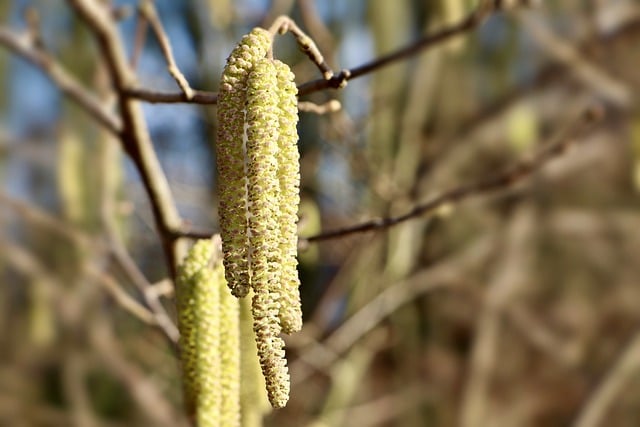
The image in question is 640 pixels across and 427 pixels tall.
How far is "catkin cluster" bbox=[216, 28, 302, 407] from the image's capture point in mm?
440

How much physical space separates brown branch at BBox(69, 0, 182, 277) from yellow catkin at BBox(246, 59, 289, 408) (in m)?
0.31

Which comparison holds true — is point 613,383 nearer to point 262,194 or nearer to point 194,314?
point 194,314

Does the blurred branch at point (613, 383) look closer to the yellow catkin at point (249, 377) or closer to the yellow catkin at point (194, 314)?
the yellow catkin at point (249, 377)

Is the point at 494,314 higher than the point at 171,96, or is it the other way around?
the point at 494,314

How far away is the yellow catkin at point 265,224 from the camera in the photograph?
17.2 inches

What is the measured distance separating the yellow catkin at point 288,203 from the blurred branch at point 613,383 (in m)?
1.92

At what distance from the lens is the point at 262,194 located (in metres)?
0.45

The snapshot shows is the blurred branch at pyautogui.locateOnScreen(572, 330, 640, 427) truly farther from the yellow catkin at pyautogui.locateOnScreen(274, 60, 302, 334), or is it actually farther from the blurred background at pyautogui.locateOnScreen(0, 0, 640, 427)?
the yellow catkin at pyautogui.locateOnScreen(274, 60, 302, 334)

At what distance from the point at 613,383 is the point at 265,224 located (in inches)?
80.6

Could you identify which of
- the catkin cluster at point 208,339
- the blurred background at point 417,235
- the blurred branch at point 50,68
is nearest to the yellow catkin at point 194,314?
the catkin cluster at point 208,339

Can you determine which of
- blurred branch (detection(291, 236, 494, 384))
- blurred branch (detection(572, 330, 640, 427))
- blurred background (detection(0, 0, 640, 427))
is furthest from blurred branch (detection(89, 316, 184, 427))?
blurred branch (detection(572, 330, 640, 427))

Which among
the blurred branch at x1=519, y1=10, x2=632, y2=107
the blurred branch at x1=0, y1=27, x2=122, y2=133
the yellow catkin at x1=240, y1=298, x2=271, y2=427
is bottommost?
the yellow catkin at x1=240, y1=298, x2=271, y2=427

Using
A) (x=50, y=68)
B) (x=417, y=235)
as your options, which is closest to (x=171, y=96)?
(x=50, y=68)

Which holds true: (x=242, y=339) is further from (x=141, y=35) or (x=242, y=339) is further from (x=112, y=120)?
(x=141, y=35)
